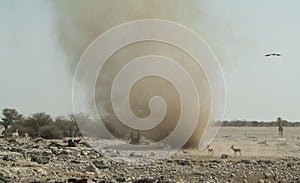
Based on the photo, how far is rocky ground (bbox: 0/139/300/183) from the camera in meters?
15.8

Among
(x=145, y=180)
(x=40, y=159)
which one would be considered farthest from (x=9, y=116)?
(x=145, y=180)

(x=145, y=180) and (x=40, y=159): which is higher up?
(x=40, y=159)

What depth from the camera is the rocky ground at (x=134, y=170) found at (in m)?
15.8

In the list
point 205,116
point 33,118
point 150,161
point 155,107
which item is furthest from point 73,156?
point 33,118

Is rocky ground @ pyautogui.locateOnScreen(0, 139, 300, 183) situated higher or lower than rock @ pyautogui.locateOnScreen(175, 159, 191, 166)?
lower

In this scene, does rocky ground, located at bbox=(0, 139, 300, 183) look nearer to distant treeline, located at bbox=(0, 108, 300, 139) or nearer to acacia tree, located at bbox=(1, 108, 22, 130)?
distant treeline, located at bbox=(0, 108, 300, 139)

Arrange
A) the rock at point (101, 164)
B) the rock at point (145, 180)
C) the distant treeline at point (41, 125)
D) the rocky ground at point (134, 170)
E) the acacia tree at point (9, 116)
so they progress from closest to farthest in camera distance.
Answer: the rock at point (145, 180)
the rocky ground at point (134, 170)
the rock at point (101, 164)
the distant treeline at point (41, 125)
the acacia tree at point (9, 116)

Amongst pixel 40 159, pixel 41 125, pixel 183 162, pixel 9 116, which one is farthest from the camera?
pixel 9 116

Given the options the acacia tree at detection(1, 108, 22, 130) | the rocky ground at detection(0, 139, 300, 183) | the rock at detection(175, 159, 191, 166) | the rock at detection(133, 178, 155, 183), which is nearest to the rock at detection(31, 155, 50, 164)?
A: the rocky ground at detection(0, 139, 300, 183)

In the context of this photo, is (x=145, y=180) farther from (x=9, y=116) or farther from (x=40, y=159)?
(x=9, y=116)

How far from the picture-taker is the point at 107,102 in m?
30.2

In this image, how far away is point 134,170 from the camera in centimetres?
1811

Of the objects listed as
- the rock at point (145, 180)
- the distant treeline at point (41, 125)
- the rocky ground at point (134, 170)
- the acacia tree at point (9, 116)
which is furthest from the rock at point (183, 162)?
the acacia tree at point (9, 116)

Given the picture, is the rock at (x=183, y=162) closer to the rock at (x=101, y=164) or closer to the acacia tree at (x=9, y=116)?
the rock at (x=101, y=164)
